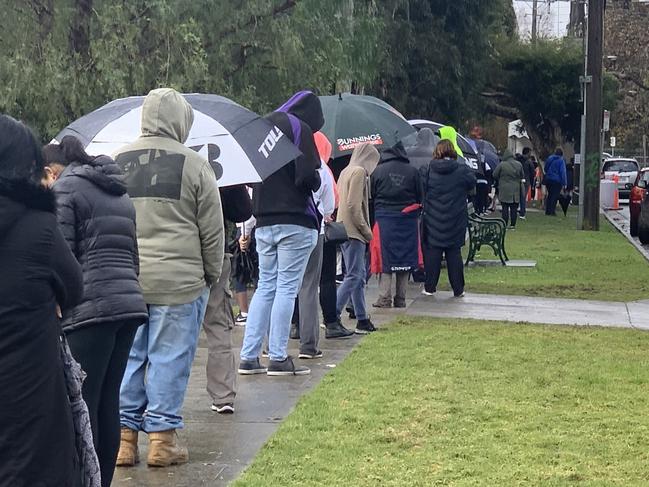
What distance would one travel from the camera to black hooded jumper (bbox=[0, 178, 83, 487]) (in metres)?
3.83

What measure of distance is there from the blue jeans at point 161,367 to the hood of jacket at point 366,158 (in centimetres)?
497

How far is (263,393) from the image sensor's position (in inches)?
318

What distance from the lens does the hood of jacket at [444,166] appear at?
43.6 ft

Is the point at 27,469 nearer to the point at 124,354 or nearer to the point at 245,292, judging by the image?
the point at 124,354

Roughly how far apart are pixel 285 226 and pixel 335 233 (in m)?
1.51

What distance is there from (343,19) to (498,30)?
73.5 ft

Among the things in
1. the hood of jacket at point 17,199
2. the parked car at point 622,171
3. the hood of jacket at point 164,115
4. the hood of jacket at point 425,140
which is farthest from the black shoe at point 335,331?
the parked car at point 622,171

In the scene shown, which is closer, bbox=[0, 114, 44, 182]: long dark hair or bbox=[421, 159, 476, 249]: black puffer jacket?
bbox=[0, 114, 44, 182]: long dark hair

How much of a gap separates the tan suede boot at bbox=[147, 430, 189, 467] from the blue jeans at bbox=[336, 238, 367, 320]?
15.3 ft

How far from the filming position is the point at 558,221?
3128 cm

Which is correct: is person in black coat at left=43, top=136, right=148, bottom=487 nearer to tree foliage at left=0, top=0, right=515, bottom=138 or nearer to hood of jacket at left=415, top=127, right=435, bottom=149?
tree foliage at left=0, top=0, right=515, bottom=138

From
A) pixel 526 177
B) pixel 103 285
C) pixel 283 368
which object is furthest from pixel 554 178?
pixel 103 285

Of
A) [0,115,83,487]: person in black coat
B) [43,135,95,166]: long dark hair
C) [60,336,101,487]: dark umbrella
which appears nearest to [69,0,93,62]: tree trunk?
[43,135,95,166]: long dark hair

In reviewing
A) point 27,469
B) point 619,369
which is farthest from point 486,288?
point 27,469
